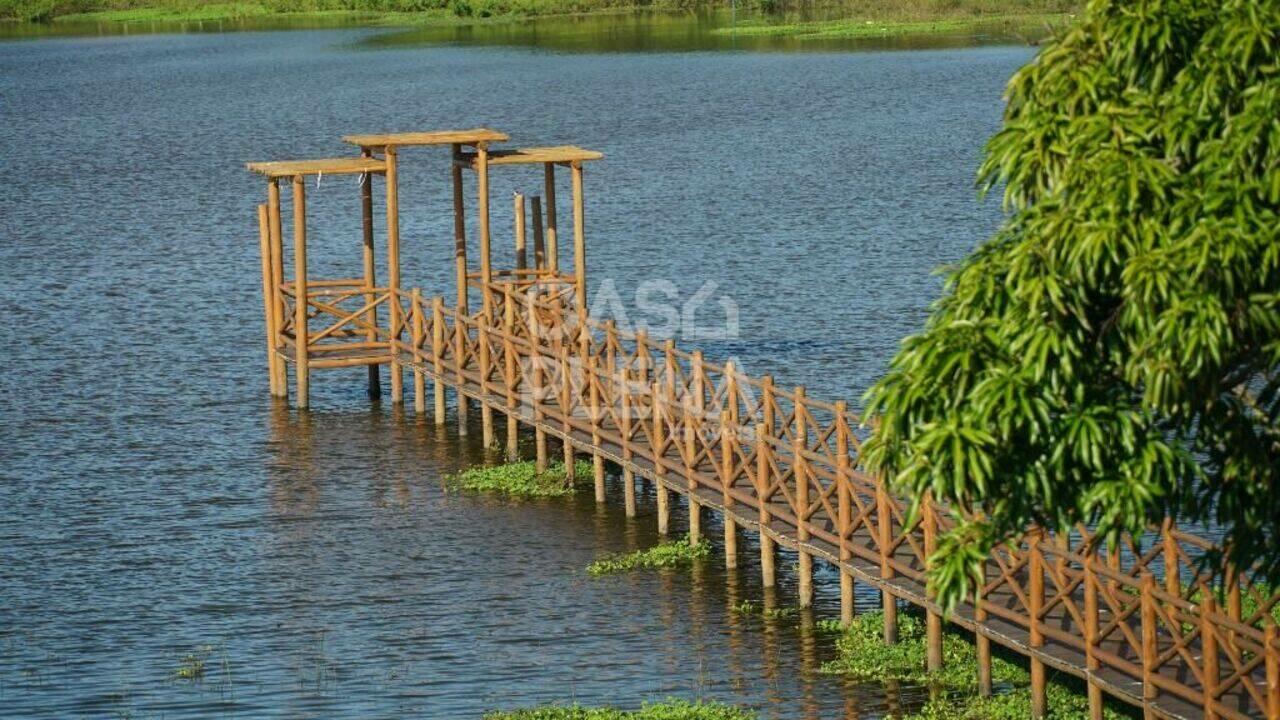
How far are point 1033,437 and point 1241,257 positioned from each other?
1.41 m

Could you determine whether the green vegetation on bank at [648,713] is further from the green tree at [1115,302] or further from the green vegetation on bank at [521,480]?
the green vegetation on bank at [521,480]

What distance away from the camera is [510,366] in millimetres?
25828

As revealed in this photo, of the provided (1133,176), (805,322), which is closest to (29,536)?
(805,322)

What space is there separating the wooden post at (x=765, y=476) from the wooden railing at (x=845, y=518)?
0.07 feet

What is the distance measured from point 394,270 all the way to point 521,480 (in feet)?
17.0

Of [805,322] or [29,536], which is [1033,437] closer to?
[29,536]

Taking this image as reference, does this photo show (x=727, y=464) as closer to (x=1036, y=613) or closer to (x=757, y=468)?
(x=757, y=468)

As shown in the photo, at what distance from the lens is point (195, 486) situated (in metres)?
26.4

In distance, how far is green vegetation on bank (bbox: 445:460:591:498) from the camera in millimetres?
25266

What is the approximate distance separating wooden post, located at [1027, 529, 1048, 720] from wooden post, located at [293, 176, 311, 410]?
15.0 meters

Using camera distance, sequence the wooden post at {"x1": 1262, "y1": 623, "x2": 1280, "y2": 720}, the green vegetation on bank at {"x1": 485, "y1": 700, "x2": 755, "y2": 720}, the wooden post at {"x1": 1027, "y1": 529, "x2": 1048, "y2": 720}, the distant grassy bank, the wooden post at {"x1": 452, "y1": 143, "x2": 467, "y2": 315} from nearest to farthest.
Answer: the wooden post at {"x1": 1262, "y1": 623, "x2": 1280, "y2": 720}
the wooden post at {"x1": 1027, "y1": 529, "x2": 1048, "y2": 720}
the green vegetation on bank at {"x1": 485, "y1": 700, "x2": 755, "y2": 720}
the wooden post at {"x1": 452, "y1": 143, "x2": 467, "y2": 315}
the distant grassy bank

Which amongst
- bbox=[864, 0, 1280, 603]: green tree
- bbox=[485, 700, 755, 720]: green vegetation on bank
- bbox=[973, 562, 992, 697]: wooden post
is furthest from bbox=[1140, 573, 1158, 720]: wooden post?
bbox=[485, 700, 755, 720]: green vegetation on bank

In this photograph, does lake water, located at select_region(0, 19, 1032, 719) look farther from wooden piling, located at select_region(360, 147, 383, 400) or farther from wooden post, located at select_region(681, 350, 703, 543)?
wooden post, located at select_region(681, 350, 703, 543)

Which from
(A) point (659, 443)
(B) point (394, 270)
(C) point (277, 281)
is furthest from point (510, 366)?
(C) point (277, 281)
